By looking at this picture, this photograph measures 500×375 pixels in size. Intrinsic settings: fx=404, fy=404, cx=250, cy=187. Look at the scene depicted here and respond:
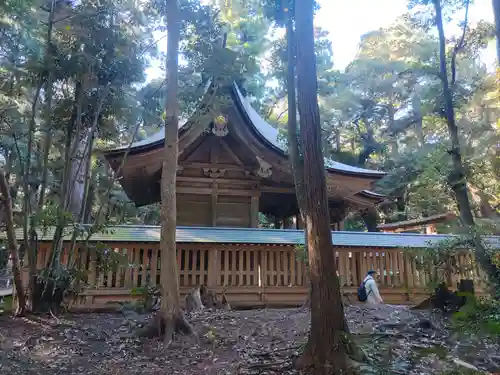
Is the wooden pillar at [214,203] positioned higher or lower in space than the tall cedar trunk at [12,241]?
higher

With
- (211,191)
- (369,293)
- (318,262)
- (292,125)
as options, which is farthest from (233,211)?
(318,262)

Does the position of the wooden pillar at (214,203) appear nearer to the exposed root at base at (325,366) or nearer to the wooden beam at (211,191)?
the wooden beam at (211,191)

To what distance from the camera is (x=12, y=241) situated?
21.9ft

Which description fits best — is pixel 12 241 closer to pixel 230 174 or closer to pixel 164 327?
pixel 164 327

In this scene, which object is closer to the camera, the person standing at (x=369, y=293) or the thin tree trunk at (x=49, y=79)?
the thin tree trunk at (x=49, y=79)

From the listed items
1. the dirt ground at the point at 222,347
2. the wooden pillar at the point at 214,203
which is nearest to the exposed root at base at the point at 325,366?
the dirt ground at the point at 222,347

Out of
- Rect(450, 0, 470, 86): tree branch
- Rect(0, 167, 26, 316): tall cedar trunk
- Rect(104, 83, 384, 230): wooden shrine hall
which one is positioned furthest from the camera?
Rect(104, 83, 384, 230): wooden shrine hall

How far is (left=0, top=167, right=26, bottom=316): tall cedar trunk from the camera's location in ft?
21.5

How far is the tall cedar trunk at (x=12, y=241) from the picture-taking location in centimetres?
655

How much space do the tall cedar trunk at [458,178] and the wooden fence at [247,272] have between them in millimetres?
1139

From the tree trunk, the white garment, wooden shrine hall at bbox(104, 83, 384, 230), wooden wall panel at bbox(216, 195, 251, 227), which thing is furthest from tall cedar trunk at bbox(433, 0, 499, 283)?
wooden wall panel at bbox(216, 195, 251, 227)

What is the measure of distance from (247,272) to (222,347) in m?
3.98

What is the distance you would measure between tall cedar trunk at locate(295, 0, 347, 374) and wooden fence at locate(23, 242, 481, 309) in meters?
4.49

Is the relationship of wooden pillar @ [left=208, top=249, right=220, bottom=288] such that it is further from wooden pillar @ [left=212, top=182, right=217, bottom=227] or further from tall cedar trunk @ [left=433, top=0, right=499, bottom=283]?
tall cedar trunk @ [left=433, top=0, right=499, bottom=283]
